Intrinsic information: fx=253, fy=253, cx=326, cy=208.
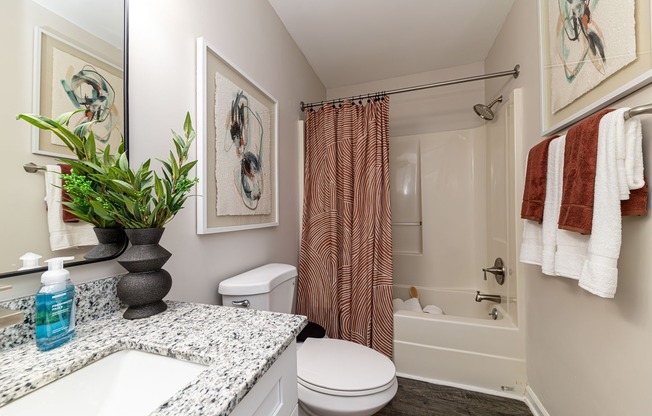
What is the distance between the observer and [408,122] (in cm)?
250

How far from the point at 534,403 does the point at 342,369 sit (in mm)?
1160

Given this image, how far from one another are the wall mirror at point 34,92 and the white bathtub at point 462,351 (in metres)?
1.74

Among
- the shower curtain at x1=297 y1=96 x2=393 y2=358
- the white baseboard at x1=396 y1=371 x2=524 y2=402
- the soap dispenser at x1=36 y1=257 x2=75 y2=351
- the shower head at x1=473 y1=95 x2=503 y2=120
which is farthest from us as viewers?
the shower head at x1=473 y1=95 x2=503 y2=120

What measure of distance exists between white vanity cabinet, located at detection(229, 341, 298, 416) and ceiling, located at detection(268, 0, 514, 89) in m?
1.94

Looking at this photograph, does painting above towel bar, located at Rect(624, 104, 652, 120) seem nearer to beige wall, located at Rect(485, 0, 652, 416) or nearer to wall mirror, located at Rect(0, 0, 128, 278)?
beige wall, located at Rect(485, 0, 652, 416)

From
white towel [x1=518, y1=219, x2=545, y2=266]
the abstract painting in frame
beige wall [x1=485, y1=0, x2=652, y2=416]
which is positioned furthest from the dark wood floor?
the abstract painting in frame

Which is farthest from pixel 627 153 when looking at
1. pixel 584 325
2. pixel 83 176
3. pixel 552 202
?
pixel 83 176

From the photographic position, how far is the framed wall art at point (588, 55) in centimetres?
74

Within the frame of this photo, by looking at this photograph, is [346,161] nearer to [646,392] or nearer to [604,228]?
[604,228]

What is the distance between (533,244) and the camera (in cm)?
119

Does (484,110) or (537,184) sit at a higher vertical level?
(484,110)

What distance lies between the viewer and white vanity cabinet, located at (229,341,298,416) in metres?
0.47

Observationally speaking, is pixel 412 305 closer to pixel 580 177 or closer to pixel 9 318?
pixel 580 177

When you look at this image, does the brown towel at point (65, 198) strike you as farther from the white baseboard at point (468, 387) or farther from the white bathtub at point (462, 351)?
the white baseboard at point (468, 387)
